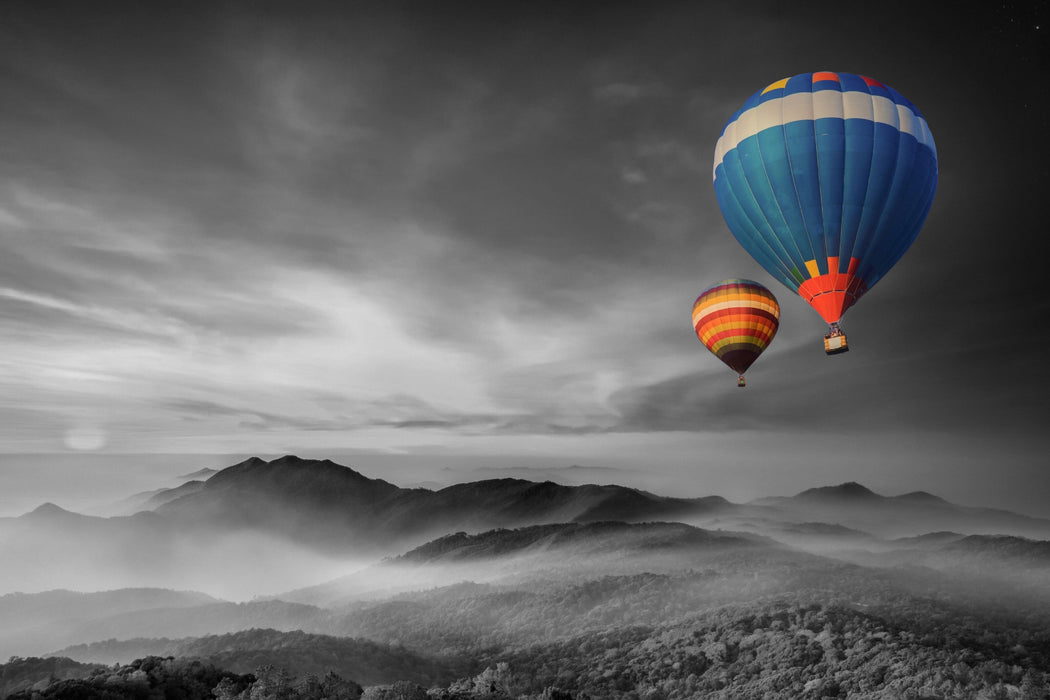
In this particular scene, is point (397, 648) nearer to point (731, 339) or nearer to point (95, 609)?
point (731, 339)

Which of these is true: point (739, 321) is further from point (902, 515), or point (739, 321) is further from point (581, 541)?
point (902, 515)

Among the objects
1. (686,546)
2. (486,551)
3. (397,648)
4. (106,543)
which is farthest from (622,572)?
(106,543)

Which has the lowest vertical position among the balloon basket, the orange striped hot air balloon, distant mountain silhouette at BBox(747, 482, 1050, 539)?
distant mountain silhouette at BBox(747, 482, 1050, 539)

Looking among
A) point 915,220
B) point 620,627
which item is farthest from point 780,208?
point 620,627

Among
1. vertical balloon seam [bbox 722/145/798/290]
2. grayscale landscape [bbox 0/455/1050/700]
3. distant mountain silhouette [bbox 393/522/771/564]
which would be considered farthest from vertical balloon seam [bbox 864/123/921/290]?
distant mountain silhouette [bbox 393/522/771/564]

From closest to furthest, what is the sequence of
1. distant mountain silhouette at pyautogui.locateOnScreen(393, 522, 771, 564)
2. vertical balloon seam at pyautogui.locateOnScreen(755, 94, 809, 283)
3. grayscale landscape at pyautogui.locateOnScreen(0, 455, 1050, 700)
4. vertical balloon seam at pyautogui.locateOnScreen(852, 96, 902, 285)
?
grayscale landscape at pyautogui.locateOnScreen(0, 455, 1050, 700) < vertical balloon seam at pyautogui.locateOnScreen(852, 96, 902, 285) < vertical balloon seam at pyautogui.locateOnScreen(755, 94, 809, 283) < distant mountain silhouette at pyautogui.locateOnScreen(393, 522, 771, 564)

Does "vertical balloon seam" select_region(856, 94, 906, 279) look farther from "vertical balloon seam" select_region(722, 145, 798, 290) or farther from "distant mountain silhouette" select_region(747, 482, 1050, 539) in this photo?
"distant mountain silhouette" select_region(747, 482, 1050, 539)
